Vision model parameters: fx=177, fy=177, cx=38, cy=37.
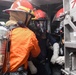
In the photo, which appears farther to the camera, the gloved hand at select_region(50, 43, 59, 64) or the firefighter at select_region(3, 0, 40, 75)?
the gloved hand at select_region(50, 43, 59, 64)

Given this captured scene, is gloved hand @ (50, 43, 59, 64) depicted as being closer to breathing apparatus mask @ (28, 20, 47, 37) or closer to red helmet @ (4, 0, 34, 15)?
breathing apparatus mask @ (28, 20, 47, 37)

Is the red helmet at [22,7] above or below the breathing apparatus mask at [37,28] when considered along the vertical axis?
above

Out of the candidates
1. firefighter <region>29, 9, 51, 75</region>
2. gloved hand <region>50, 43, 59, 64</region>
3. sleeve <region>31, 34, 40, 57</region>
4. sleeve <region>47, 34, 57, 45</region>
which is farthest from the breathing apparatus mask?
sleeve <region>31, 34, 40, 57</region>

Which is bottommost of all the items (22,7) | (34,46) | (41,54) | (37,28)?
(41,54)

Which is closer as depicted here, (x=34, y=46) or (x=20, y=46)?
(x=20, y=46)

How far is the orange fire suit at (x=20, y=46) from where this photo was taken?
1932 mm

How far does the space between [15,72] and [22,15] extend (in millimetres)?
769

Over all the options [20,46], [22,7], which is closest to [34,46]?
[20,46]

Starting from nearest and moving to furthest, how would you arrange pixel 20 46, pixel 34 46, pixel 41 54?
1. pixel 20 46
2. pixel 34 46
3. pixel 41 54

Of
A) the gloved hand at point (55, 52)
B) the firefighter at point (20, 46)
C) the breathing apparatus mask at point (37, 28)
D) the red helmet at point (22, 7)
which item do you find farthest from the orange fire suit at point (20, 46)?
the breathing apparatus mask at point (37, 28)

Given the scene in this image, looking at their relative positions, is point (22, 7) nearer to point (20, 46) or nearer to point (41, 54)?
point (20, 46)

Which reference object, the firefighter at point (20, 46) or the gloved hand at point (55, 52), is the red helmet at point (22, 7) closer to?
the firefighter at point (20, 46)

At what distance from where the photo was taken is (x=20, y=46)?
1.99 m

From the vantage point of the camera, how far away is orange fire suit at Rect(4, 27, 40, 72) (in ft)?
6.34
